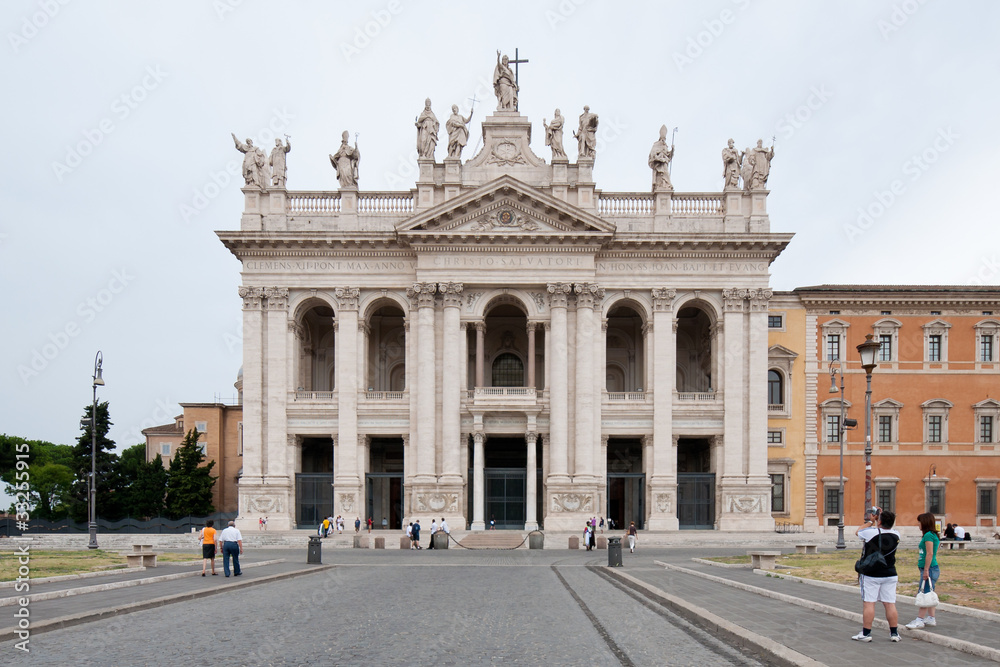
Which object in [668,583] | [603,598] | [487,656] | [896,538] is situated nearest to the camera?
[487,656]

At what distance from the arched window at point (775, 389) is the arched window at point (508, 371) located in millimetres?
13703

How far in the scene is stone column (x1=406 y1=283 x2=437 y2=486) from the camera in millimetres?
47219

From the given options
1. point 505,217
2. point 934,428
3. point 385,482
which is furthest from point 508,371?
point 934,428

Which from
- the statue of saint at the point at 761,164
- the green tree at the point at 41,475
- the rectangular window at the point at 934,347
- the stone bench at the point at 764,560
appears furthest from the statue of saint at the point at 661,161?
the green tree at the point at 41,475

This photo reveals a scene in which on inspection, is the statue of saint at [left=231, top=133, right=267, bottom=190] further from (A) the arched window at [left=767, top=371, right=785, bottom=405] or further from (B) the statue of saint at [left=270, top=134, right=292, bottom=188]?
(A) the arched window at [left=767, top=371, right=785, bottom=405]

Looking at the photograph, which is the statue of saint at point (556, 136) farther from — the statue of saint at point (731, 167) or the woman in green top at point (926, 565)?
the woman in green top at point (926, 565)

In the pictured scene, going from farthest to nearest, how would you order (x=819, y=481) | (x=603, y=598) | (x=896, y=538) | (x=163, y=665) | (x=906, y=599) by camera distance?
(x=819, y=481)
(x=603, y=598)
(x=906, y=599)
(x=896, y=538)
(x=163, y=665)

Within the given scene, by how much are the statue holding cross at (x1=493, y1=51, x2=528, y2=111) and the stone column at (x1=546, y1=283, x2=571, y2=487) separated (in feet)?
34.5

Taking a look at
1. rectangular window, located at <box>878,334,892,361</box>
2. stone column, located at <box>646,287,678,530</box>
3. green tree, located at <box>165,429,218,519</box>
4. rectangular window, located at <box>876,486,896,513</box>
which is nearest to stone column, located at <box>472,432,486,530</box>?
stone column, located at <box>646,287,678,530</box>

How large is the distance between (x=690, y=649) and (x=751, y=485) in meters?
37.7

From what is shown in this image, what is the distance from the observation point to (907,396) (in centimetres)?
5284

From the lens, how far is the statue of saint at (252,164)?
162ft

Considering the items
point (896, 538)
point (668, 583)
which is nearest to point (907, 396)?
point (668, 583)

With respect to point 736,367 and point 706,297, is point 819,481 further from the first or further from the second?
point 706,297
